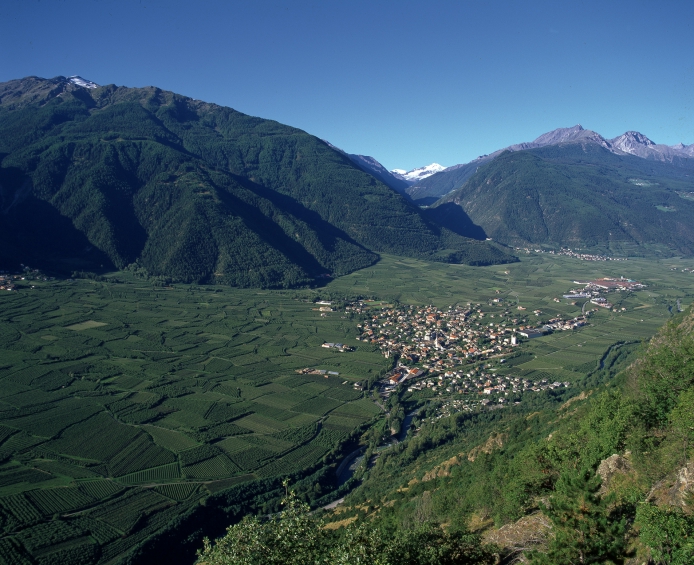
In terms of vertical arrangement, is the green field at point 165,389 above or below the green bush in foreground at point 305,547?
below

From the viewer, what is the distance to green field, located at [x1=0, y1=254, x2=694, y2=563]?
39.6m

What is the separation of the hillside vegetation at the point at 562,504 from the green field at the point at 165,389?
1763 centimetres

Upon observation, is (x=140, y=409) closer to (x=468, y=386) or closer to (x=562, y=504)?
(x=468, y=386)

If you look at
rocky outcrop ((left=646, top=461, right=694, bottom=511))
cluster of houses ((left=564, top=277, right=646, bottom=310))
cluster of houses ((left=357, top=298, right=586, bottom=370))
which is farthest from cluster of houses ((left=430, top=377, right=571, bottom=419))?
cluster of houses ((left=564, top=277, right=646, bottom=310))

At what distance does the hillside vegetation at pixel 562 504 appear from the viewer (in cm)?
1334

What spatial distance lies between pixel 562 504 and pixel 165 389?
59659 mm

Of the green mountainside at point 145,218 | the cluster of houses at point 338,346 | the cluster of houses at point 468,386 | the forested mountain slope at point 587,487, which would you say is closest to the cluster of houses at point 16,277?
the green mountainside at point 145,218

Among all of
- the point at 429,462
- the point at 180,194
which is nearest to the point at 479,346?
the point at 429,462

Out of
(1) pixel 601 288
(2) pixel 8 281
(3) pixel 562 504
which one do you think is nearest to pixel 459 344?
(1) pixel 601 288

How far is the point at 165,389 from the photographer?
64562 mm

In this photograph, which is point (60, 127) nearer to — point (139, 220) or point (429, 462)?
point (139, 220)

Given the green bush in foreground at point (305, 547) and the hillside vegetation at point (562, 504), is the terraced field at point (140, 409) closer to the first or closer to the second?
the hillside vegetation at point (562, 504)

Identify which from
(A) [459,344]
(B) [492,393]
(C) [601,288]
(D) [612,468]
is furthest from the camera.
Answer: (C) [601,288]

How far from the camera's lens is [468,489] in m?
27.3
